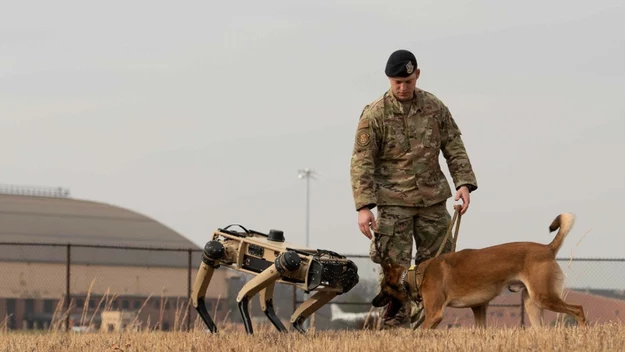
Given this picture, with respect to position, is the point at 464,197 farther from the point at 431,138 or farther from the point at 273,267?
the point at 273,267

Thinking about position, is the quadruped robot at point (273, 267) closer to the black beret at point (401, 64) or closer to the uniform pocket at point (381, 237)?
the uniform pocket at point (381, 237)

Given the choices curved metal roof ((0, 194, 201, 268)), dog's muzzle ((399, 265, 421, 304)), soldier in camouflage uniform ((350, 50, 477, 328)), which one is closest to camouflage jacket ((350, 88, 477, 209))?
soldier in camouflage uniform ((350, 50, 477, 328))

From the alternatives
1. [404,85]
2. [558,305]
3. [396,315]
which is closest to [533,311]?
[558,305]

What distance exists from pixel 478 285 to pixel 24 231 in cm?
7355

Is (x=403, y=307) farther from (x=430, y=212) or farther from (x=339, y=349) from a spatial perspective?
(x=339, y=349)

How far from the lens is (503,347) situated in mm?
7012

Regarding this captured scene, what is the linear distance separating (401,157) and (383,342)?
210cm

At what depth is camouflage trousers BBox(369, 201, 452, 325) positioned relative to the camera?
9.33 meters

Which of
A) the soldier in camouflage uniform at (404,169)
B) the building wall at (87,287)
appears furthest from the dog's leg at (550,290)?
the building wall at (87,287)

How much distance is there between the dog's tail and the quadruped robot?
1.60 m

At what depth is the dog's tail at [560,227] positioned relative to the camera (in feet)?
29.7

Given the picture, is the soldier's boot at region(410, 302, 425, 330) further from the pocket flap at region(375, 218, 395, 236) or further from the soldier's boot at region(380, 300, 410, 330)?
the pocket flap at region(375, 218, 395, 236)

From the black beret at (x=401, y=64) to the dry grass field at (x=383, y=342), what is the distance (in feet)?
6.64

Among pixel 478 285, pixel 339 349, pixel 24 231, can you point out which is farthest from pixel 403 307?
pixel 24 231
